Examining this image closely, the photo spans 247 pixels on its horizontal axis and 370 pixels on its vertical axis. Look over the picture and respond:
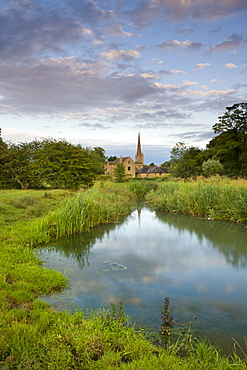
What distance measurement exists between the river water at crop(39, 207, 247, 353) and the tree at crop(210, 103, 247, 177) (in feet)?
94.2

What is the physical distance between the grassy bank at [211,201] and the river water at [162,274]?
171 centimetres

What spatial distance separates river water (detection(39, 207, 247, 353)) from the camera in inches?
166

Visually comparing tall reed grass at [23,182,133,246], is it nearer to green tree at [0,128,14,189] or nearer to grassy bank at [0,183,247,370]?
grassy bank at [0,183,247,370]

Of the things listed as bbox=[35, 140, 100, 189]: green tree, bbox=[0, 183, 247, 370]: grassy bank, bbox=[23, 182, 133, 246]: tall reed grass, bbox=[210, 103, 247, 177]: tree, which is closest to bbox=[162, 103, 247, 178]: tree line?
bbox=[210, 103, 247, 177]: tree

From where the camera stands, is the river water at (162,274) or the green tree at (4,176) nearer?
the river water at (162,274)

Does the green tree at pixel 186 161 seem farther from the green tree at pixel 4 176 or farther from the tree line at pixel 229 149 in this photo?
the green tree at pixel 4 176

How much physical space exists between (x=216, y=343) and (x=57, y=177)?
21.9 m

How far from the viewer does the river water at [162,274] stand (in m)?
4.21

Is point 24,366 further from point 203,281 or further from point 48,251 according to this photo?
point 48,251

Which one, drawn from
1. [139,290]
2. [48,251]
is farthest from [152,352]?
[48,251]

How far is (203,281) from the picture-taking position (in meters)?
5.80

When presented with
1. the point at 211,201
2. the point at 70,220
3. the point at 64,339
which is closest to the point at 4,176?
the point at 70,220

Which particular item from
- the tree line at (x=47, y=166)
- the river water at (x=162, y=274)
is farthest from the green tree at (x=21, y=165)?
the river water at (x=162, y=274)

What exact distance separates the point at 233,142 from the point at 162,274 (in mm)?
34791
